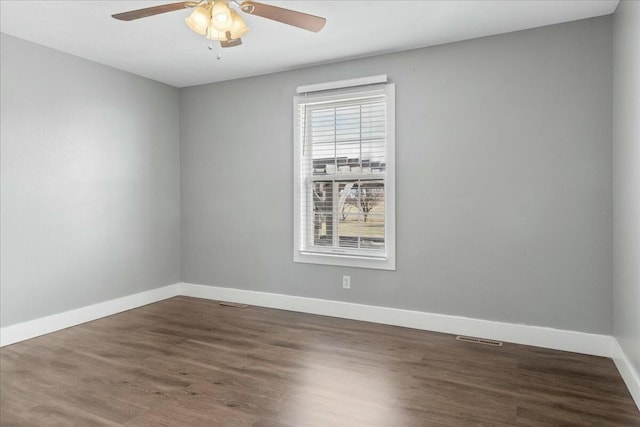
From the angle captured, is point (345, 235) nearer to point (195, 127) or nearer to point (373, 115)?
point (373, 115)

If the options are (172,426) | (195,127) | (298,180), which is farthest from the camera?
(195,127)

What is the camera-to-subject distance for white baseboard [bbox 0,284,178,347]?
10.6 ft

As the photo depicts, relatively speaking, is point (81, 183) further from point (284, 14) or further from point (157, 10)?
point (284, 14)

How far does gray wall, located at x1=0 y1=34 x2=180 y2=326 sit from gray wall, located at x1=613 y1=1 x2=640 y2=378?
4.30 m

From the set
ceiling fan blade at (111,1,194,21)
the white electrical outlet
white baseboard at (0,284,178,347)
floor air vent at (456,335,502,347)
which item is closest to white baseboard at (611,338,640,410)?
floor air vent at (456,335,502,347)

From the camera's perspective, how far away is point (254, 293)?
4.35 metres

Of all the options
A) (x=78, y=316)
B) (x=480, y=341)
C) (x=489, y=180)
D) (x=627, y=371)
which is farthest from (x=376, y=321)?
(x=78, y=316)

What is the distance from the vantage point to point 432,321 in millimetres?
3504

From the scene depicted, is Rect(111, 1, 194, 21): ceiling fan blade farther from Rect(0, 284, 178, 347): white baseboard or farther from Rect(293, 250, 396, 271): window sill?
Rect(0, 284, 178, 347): white baseboard

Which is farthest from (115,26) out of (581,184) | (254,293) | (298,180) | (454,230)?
(581,184)

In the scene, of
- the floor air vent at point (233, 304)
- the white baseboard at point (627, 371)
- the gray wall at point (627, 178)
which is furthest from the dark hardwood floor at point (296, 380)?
the floor air vent at point (233, 304)

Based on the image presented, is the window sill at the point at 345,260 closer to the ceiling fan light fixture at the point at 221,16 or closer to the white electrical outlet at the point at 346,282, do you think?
the white electrical outlet at the point at 346,282

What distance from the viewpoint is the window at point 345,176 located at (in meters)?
3.70

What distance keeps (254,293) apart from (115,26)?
9.11ft
